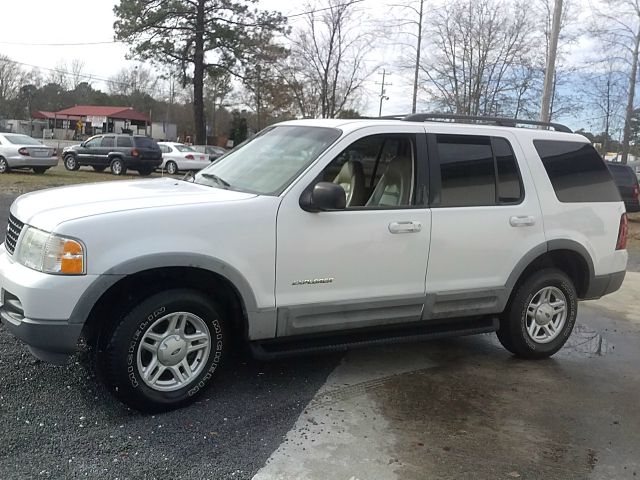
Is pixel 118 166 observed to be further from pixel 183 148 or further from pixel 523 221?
pixel 523 221

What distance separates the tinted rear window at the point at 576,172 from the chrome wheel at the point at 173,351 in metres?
3.17

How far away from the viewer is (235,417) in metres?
3.69

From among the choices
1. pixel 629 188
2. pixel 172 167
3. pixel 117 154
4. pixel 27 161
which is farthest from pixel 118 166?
pixel 629 188

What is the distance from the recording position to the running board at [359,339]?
393 centimetres

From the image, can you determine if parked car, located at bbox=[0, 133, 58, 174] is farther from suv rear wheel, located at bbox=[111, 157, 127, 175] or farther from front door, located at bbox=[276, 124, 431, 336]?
front door, located at bbox=[276, 124, 431, 336]

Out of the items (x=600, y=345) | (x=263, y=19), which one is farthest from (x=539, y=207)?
(x=263, y=19)

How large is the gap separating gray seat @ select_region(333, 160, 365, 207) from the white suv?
11mm

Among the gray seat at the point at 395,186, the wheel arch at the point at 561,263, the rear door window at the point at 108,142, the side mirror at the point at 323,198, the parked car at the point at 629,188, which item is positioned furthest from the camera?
the rear door window at the point at 108,142

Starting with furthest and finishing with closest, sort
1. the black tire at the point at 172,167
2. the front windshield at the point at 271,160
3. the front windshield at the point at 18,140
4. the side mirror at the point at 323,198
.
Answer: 1. the black tire at the point at 172,167
2. the front windshield at the point at 18,140
3. the front windshield at the point at 271,160
4. the side mirror at the point at 323,198

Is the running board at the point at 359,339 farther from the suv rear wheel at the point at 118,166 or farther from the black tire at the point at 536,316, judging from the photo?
the suv rear wheel at the point at 118,166

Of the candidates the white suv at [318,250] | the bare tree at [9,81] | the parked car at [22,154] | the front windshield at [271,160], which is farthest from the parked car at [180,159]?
the bare tree at [9,81]

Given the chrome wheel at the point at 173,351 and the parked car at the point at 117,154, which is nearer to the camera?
the chrome wheel at the point at 173,351

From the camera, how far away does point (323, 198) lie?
3.78m

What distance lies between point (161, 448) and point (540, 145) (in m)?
3.79
